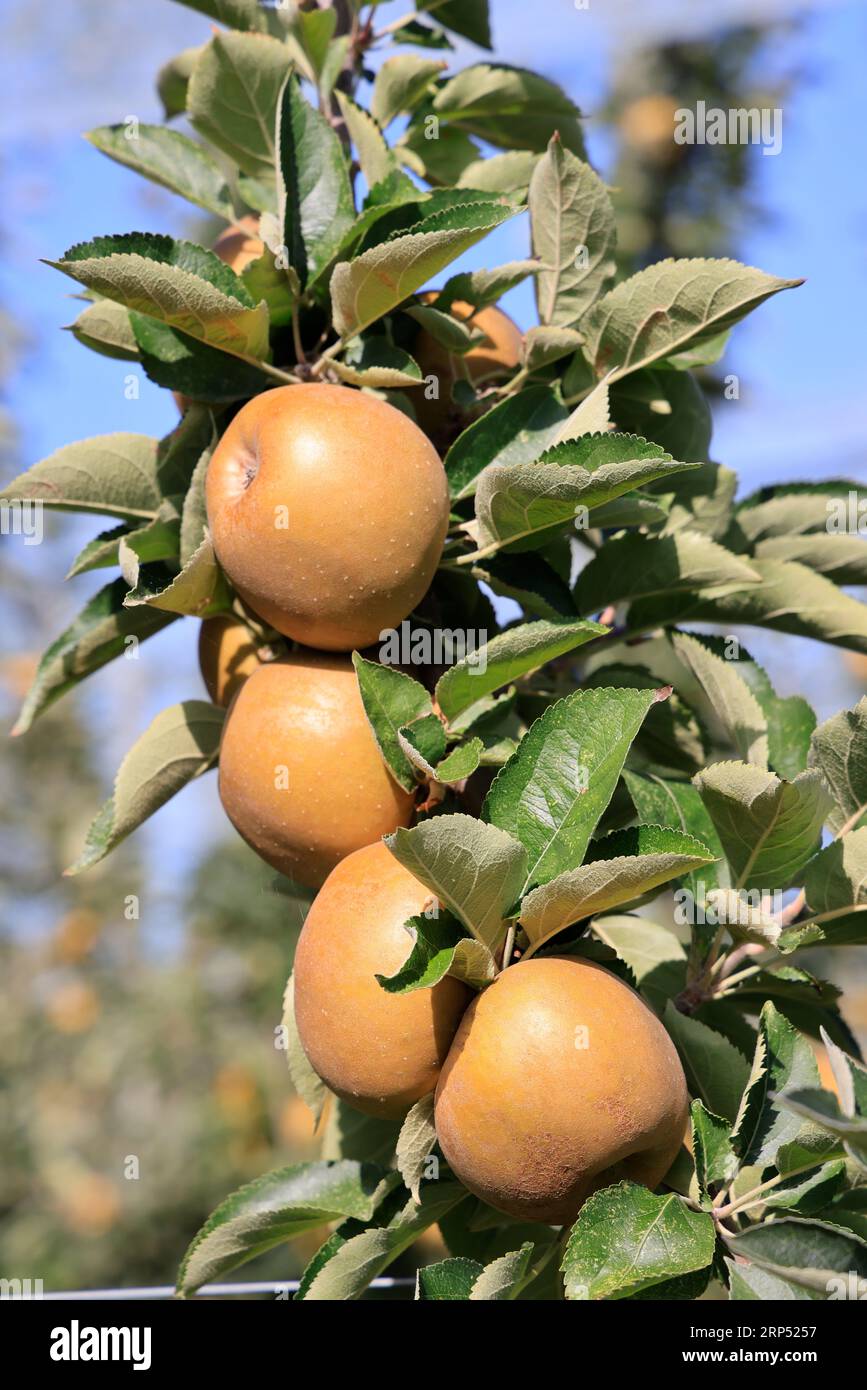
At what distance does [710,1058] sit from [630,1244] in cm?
20

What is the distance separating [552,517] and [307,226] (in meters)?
0.33

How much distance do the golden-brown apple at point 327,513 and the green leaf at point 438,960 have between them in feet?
0.75

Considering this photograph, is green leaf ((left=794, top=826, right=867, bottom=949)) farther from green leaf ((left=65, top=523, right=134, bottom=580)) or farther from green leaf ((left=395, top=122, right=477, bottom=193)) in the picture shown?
green leaf ((left=395, top=122, right=477, bottom=193))

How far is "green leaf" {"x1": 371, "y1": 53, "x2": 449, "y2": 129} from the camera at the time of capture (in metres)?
1.11

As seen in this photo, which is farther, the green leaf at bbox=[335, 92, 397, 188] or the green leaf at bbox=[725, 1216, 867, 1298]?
the green leaf at bbox=[335, 92, 397, 188]

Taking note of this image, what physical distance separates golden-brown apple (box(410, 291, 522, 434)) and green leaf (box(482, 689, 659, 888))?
13.4 inches

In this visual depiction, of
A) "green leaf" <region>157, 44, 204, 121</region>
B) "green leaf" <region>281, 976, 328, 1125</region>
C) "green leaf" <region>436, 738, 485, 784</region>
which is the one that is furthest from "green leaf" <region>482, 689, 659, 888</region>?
"green leaf" <region>157, 44, 204, 121</region>

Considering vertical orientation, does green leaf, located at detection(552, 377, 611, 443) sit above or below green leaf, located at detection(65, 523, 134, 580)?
above

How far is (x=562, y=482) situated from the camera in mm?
797

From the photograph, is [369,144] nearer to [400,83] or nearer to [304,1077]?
[400,83]

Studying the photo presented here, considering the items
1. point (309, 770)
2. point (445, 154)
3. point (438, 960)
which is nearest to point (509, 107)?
point (445, 154)

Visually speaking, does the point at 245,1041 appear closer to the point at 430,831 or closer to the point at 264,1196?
the point at 264,1196

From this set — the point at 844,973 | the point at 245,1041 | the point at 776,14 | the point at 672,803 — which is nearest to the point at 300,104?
the point at 672,803
